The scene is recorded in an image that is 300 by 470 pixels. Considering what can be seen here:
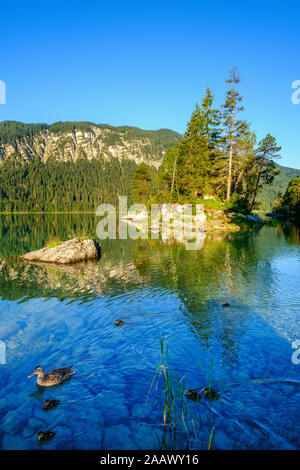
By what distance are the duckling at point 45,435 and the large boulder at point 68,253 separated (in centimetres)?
1763

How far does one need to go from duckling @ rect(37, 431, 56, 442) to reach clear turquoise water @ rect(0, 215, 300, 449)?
124 mm

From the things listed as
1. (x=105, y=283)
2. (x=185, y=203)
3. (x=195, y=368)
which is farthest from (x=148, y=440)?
(x=185, y=203)

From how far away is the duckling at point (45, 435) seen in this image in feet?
17.3

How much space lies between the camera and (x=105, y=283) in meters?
16.0

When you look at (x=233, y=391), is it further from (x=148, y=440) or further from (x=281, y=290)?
(x=281, y=290)

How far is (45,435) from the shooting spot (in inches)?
210

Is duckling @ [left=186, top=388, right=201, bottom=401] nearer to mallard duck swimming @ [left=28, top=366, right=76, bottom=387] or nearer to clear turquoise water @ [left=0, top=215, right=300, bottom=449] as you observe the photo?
clear turquoise water @ [left=0, top=215, right=300, bottom=449]

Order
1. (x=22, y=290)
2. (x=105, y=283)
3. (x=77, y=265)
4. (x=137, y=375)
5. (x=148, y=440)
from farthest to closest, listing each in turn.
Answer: (x=77, y=265)
(x=105, y=283)
(x=22, y=290)
(x=137, y=375)
(x=148, y=440)

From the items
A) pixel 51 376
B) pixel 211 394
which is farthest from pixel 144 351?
pixel 51 376

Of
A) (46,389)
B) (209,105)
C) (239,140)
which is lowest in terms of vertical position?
(46,389)

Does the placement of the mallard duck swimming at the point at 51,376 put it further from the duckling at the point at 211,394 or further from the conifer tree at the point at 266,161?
the conifer tree at the point at 266,161

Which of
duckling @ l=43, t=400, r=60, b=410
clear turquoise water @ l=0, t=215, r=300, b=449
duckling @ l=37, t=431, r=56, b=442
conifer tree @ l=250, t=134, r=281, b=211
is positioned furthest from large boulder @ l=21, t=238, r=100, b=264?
conifer tree @ l=250, t=134, r=281, b=211

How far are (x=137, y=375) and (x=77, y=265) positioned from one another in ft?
50.2

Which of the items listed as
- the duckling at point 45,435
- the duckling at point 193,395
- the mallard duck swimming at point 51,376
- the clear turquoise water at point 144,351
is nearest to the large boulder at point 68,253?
the clear turquoise water at point 144,351
